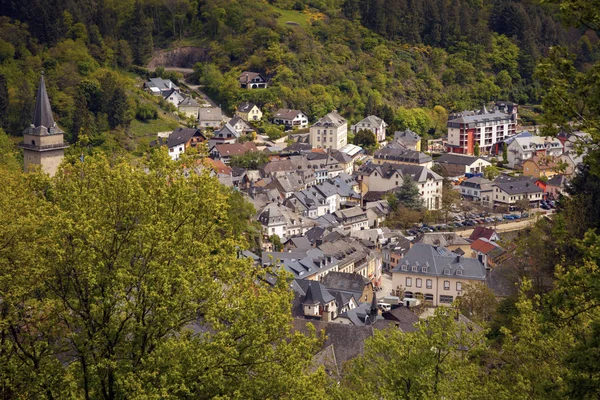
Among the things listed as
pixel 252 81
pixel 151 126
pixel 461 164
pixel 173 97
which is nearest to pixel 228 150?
pixel 151 126

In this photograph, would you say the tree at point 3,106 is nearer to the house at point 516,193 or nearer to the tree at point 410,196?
the tree at point 410,196

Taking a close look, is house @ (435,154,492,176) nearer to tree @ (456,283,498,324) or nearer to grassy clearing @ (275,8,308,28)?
grassy clearing @ (275,8,308,28)

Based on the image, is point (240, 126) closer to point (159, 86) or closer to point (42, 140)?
point (159, 86)

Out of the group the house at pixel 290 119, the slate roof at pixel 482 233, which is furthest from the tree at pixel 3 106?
the slate roof at pixel 482 233

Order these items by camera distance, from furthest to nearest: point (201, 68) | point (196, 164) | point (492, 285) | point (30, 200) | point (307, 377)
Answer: point (201, 68)
point (492, 285)
point (30, 200)
point (196, 164)
point (307, 377)

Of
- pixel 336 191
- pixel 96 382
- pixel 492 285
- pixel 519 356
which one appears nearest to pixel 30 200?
pixel 96 382

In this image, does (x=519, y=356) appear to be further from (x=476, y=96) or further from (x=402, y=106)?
(x=476, y=96)
